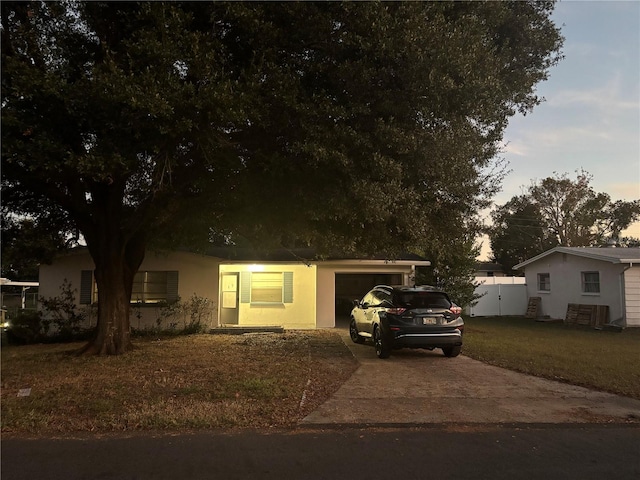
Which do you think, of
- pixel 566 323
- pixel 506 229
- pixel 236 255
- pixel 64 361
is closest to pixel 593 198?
pixel 506 229

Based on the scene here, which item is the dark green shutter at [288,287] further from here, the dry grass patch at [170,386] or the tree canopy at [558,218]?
the tree canopy at [558,218]

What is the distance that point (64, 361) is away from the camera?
1059cm

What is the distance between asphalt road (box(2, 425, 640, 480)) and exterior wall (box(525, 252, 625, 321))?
588 inches

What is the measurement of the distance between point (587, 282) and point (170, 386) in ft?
60.9

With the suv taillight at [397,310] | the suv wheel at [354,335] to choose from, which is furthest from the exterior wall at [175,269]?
the suv taillight at [397,310]

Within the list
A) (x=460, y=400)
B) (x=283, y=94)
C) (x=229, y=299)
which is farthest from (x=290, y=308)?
(x=283, y=94)

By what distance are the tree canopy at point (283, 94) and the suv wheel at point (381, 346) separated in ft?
8.62

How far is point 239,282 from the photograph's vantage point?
1756cm

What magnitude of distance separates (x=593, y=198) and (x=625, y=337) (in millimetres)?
31310

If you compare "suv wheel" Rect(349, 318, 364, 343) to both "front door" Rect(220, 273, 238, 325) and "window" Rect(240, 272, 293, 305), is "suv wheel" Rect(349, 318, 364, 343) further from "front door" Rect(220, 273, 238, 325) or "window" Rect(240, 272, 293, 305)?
"front door" Rect(220, 273, 238, 325)

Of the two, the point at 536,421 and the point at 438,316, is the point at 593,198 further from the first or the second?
the point at 536,421

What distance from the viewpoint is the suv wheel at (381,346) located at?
36.0ft

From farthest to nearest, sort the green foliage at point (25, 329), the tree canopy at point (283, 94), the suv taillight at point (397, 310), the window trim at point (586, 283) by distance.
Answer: the window trim at point (586, 283) < the green foliage at point (25, 329) < the suv taillight at point (397, 310) < the tree canopy at point (283, 94)

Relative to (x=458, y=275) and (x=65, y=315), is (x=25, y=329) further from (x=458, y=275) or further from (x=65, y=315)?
(x=458, y=275)
